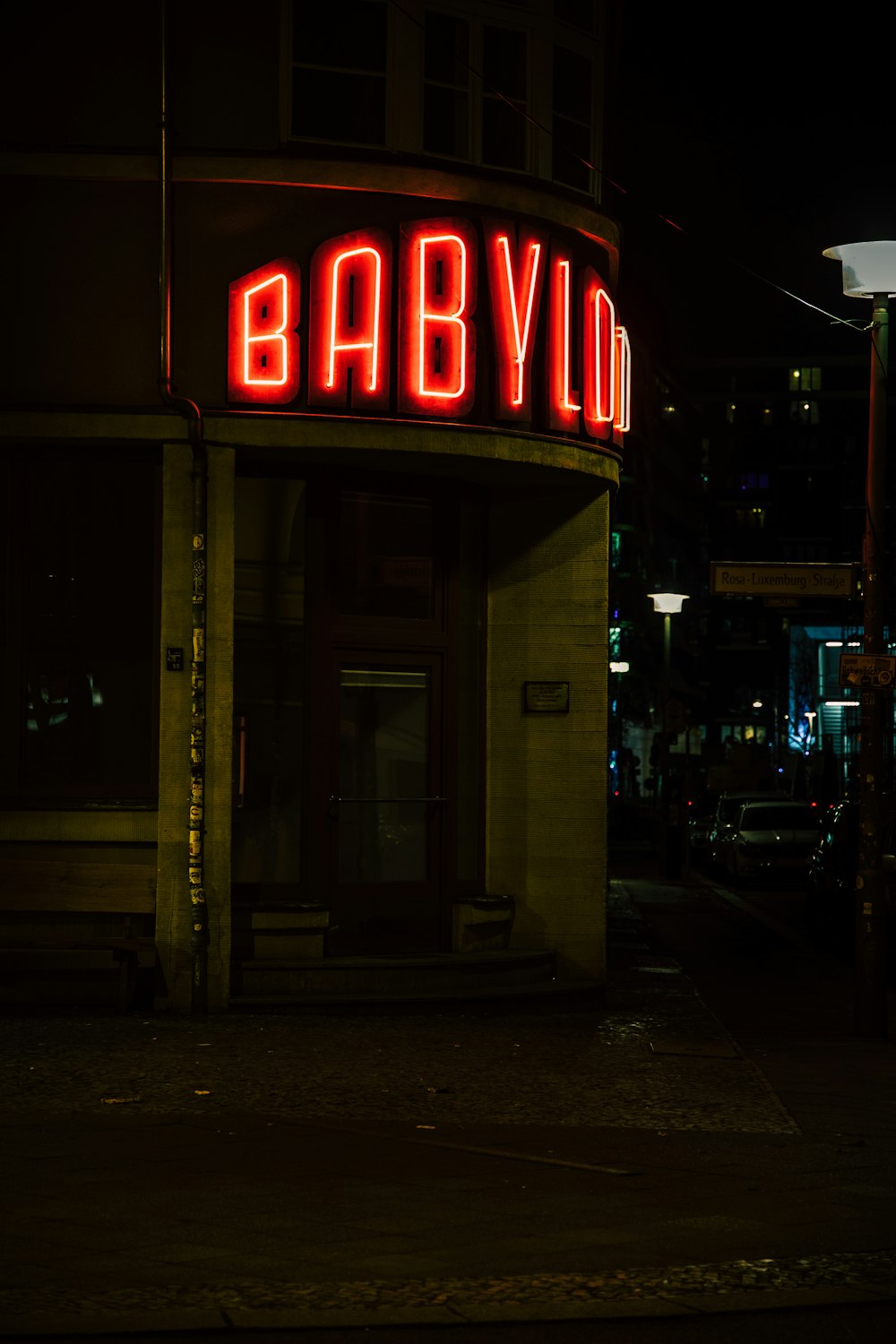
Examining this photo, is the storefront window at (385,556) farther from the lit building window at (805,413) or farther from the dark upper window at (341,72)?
the lit building window at (805,413)

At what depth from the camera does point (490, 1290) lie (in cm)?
684

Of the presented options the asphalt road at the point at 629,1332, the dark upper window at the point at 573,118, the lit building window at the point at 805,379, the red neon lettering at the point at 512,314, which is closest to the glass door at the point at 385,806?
the red neon lettering at the point at 512,314

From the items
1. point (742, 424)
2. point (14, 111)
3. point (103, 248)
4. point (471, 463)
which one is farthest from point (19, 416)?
point (742, 424)

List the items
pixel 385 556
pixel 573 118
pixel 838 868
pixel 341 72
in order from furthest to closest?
pixel 838 868 < pixel 573 118 < pixel 385 556 < pixel 341 72

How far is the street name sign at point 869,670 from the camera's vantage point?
14.7 metres

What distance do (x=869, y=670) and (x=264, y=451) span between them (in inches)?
192

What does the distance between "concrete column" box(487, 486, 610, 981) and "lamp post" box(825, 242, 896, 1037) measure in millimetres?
2328

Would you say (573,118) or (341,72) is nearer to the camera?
(341,72)

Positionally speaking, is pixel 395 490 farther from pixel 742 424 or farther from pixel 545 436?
pixel 742 424

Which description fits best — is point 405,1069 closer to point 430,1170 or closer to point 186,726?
point 430,1170

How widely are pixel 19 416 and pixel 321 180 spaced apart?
288 cm

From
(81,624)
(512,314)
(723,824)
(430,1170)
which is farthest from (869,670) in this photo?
(723,824)

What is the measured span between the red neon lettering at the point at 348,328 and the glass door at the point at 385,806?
84.5 inches

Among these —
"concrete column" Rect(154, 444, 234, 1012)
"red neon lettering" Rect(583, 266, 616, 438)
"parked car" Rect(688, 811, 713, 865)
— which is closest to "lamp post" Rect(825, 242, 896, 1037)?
"red neon lettering" Rect(583, 266, 616, 438)
